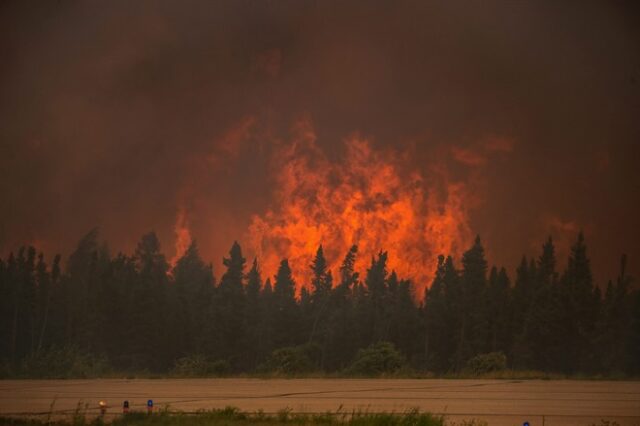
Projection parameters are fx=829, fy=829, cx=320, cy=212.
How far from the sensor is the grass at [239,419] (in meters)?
17.4

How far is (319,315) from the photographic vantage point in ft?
420

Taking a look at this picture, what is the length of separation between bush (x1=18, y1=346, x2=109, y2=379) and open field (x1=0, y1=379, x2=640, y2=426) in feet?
46.9

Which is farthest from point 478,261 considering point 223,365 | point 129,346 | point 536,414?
point 536,414

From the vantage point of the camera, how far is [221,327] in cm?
10969

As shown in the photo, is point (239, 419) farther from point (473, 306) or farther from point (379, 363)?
point (473, 306)

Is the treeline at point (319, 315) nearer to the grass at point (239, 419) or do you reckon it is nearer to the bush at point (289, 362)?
the bush at point (289, 362)

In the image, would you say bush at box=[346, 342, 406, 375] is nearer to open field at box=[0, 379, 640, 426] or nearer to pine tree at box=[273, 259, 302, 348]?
open field at box=[0, 379, 640, 426]

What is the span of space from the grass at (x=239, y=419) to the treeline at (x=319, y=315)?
7607 centimetres

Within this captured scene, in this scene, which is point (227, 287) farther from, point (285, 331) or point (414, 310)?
point (414, 310)

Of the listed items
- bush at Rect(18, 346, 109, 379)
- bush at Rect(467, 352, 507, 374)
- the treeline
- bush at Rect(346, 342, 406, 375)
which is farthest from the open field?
the treeline

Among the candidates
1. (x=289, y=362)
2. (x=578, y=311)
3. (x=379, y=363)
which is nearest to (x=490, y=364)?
(x=379, y=363)

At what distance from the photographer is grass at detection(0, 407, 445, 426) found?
57.0 ft

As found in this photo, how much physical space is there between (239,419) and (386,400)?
7461 millimetres

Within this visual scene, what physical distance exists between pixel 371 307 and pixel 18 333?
56.9 m
